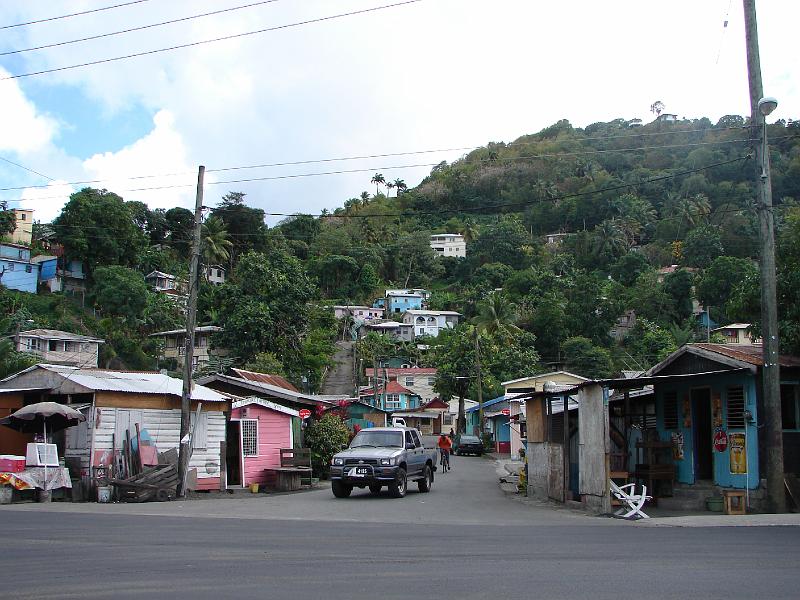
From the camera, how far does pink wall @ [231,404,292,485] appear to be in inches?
1084

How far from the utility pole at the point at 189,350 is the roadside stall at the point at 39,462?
2.77 m

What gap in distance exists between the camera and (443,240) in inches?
5886

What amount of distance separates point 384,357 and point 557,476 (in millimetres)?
74679

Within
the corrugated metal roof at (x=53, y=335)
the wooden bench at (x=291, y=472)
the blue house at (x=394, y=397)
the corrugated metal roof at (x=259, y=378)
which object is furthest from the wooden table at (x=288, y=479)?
the blue house at (x=394, y=397)

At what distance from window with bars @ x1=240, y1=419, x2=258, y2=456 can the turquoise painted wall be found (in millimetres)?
13559

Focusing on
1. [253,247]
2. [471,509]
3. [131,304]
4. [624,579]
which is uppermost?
[253,247]

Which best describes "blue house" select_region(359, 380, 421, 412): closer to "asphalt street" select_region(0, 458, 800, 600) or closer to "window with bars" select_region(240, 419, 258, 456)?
"window with bars" select_region(240, 419, 258, 456)

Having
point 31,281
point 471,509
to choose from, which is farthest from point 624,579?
point 31,281

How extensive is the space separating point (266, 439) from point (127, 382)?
19.4 ft

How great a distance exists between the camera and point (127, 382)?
24.2 m

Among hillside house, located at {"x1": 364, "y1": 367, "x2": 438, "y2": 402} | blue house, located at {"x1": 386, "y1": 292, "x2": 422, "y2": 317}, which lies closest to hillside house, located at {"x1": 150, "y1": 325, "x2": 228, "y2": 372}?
hillside house, located at {"x1": 364, "y1": 367, "x2": 438, "y2": 402}

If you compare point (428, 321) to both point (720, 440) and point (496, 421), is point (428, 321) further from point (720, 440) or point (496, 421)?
point (720, 440)

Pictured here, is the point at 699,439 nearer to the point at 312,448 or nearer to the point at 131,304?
the point at 312,448

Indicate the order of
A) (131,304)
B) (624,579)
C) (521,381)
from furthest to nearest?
(131,304), (521,381), (624,579)
